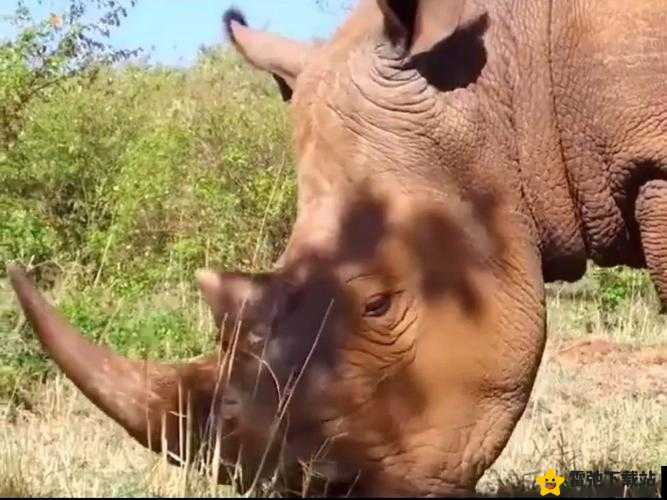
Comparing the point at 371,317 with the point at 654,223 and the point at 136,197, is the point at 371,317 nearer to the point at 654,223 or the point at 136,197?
the point at 654,223

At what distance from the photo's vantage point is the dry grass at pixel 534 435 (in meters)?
5.07

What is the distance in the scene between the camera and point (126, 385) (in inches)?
182

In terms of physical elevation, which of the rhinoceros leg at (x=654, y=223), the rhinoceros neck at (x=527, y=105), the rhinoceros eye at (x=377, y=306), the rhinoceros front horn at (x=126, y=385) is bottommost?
the rhinoceros front horn at (x=126, y=385)

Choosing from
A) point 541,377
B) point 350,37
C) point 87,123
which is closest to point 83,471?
point 350,37

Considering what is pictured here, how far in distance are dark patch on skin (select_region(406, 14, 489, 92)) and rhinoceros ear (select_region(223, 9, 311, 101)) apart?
2.80 feet

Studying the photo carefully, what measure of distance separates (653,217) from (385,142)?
0.98 meters

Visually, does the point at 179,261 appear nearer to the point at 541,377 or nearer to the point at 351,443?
the point at 541,377

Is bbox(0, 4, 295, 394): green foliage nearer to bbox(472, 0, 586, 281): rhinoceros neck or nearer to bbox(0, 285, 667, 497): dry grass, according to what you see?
bbox(0, 285, 667, 497): dry grass

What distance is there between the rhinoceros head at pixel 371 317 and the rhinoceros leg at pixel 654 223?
15.7 inches

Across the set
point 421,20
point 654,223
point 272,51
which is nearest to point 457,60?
point 421,20

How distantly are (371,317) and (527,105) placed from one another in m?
0.97

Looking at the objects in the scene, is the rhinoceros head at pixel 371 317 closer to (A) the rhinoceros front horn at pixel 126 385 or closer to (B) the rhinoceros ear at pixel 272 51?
(A) the rhinoceros front horn at pixel 126 385

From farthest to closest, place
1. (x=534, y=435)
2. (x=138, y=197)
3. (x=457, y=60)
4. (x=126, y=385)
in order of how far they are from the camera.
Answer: (x=138, y=197) < (x=534, y=435) < (x=457, y=60) < (x=126, y=385)

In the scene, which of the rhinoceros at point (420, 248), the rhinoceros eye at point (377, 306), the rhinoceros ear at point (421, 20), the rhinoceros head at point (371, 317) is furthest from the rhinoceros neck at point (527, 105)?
the rhinoceros eye at point (377, 306)
